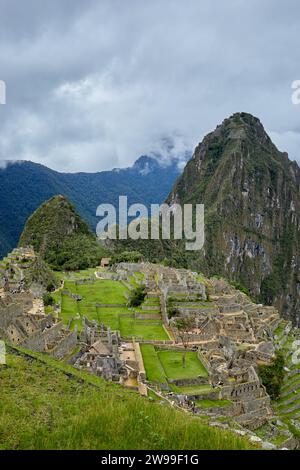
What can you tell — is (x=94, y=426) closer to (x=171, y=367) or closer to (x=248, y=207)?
(x=171, y=367)

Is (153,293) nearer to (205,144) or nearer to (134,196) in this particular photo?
(134,196)

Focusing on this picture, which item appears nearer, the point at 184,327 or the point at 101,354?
the point at 101,354

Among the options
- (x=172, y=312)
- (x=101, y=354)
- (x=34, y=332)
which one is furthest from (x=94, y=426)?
(x=172, y=312)

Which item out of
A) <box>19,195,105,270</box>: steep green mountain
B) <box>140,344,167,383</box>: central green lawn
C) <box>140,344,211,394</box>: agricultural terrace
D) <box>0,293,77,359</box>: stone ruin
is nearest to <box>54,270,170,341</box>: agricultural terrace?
<box>140,344,167,383</box>: central green lawn

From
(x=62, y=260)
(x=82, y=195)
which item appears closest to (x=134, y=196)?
(x=82, y=195)

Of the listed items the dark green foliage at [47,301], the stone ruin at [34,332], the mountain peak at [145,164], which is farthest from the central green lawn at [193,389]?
the mountain peak at [145,164]

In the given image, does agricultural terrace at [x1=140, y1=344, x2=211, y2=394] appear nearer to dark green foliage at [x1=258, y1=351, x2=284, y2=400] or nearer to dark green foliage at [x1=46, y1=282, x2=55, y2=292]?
dark green foliage at [x1=258, y1=351, x2=284, y2=400]
